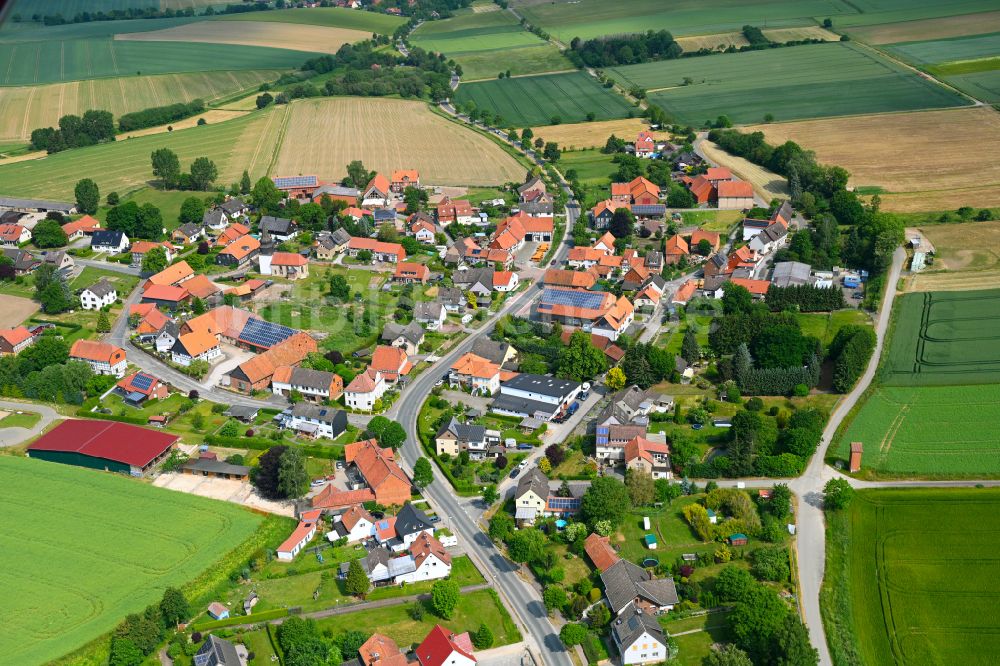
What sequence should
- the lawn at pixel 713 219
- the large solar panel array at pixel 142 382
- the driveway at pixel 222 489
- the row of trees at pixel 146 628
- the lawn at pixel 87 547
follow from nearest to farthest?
the row of trees at pixel 146 628 → the lawn at pixel 87 547 → the driveway at pixel 222 489 → the large solar panel array at pixel 142 382 → the lawn at pixel 713 219

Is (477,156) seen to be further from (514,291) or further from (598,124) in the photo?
(514,291)

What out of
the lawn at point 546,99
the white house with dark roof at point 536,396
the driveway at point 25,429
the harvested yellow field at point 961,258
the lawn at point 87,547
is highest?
the lawn at point 546,99

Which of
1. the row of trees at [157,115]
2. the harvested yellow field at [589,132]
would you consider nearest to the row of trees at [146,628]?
the harvested yellow field at [589,132]

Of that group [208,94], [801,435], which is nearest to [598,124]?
[208,94]

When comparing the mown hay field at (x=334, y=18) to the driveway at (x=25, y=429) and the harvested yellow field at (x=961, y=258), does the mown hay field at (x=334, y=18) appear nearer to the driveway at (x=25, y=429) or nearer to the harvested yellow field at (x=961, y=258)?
the harvested yellow field at (x=961, y=258)

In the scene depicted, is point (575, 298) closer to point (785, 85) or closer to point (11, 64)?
point (785, 85)
